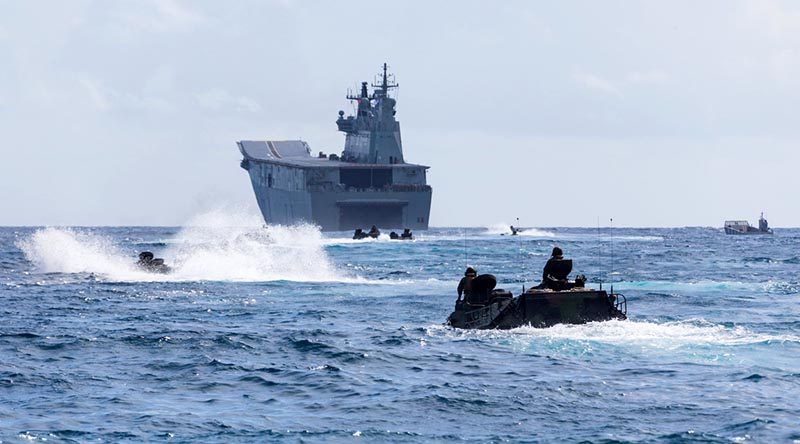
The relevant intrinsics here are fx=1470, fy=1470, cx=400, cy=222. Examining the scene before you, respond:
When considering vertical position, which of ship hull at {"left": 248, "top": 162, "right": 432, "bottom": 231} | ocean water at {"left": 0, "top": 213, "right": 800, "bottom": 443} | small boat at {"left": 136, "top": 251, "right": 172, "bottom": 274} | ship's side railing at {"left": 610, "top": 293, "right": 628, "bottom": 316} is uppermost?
ship hull at {"left": 248, "top": 162, "right": 432, "bottom": 231}

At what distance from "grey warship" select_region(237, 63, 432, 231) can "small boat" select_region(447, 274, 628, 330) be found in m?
105

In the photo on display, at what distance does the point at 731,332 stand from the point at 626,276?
1108 inches

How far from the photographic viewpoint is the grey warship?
138 metres

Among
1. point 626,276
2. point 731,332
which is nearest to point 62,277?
point 626,276

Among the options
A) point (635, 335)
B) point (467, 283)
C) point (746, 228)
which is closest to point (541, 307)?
point (635, 335)

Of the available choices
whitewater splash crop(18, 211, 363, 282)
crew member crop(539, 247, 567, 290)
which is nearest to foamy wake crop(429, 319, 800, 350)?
crew member crop(539, 247, 567, 290)

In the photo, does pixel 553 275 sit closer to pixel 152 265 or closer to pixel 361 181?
pixel 152 265

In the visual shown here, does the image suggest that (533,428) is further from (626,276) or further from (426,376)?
(626,276)

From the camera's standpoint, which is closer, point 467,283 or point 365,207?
point 467,283

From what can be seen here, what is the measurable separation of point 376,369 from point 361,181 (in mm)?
115267

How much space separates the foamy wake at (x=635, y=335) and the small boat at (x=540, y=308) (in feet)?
0.60

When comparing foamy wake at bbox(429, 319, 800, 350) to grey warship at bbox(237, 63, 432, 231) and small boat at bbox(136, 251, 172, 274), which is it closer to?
small boat at bbox(136, 251, 172, 274)

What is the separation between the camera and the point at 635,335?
30.9 m

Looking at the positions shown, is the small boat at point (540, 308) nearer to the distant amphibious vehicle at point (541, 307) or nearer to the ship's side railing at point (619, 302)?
the distant amphibious vehicle at point (541, 307)
